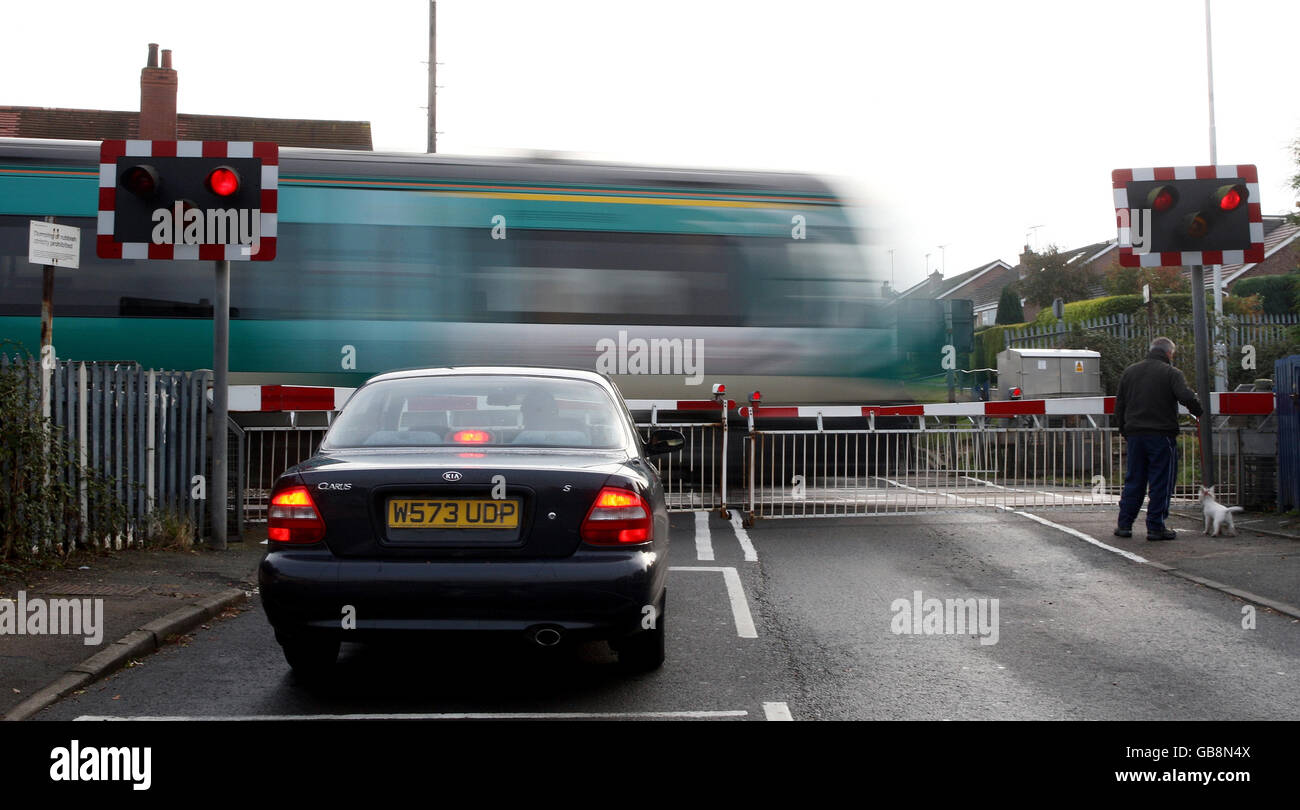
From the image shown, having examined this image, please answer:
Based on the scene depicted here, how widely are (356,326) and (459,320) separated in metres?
1.21

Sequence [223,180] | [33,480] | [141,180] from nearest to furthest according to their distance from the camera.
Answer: [33,480]
[141,180]
[223,180]

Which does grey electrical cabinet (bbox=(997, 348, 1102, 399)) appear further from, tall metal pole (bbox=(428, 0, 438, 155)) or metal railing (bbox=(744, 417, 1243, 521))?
tall metal pole (bbox=(428, 0, 438, 155))

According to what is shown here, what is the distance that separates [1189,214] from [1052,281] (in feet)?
143

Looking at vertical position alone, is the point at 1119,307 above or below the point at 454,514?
above

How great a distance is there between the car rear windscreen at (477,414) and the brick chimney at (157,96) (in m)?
25.1

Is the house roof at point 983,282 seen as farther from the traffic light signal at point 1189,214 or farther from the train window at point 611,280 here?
the traffic light signal at point 1189,214

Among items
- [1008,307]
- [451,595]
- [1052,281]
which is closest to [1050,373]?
[451,595]

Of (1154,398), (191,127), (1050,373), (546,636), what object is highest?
(191,127)

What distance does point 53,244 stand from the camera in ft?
27.7

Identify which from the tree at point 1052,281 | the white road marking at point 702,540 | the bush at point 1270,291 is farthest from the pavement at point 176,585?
the tree at point 1052,281

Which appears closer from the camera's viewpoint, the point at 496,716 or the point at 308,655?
the point at 496,716

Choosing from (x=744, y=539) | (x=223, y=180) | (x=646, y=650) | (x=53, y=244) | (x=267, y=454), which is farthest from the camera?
(x=267, y=454)

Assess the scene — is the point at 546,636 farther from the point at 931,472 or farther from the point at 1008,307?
the point at 1008,307
